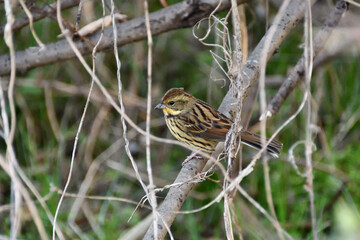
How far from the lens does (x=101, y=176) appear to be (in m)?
5.47

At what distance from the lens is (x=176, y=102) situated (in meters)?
4.44

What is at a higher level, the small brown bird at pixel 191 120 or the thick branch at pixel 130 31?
the thick branch at pixel 130 31

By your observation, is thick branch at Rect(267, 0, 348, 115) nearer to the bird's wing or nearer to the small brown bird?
the bird's wing

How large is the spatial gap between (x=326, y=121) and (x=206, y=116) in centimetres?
173

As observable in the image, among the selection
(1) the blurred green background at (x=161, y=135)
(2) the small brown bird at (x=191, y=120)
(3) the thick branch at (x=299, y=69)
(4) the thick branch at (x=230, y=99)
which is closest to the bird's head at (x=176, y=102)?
(2) the small brown bird at (x=191, y=120)

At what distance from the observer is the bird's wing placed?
4188 millimetres

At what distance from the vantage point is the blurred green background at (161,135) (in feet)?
15.7

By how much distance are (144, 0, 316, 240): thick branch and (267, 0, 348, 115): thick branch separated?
23cm

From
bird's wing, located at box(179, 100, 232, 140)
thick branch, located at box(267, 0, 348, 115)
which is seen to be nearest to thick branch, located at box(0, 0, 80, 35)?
bird's wing, located at box(179, 100, 232, 140)

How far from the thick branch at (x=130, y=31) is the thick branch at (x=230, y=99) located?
0.56m

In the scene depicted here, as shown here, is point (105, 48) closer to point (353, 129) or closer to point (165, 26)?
point (165, 26)

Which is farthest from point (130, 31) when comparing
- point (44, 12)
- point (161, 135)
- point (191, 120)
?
point (161, 135)

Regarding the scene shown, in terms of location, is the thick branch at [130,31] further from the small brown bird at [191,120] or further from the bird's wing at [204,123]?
the bird's wing at [204,123]

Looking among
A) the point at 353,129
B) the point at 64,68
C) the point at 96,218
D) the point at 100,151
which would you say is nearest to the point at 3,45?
the point at 64,68
